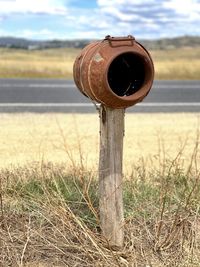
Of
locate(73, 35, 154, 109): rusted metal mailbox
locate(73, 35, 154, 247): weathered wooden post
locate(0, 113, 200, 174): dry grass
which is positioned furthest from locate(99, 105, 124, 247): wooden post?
locate(0, 113, 200, 174): dry grass

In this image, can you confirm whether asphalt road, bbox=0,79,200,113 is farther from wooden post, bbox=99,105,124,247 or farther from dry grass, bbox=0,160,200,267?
wooden post, bbox=99,105,124,247

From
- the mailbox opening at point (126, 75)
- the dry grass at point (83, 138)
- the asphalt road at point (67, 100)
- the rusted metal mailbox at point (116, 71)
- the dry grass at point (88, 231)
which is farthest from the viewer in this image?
the asphalt road at point (67, 100)

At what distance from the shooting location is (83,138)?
886 centimetres

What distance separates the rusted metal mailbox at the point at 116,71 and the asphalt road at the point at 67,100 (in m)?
8.93

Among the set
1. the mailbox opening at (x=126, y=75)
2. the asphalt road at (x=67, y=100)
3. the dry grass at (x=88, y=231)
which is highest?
the mailbox opening at (x=126, y=75)

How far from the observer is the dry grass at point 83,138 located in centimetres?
723

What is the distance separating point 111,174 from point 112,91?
1.89 ft

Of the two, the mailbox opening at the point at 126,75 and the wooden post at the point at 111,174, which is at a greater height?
the mailbox opening at the point at 126,75

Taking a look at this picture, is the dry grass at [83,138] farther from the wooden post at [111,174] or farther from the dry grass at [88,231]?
the wooden post at [111,174]

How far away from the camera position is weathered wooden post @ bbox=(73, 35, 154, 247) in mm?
3686

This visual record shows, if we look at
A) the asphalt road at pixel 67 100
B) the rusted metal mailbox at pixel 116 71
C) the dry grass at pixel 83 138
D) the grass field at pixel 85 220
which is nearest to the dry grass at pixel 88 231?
the grass field at pixel 85 220

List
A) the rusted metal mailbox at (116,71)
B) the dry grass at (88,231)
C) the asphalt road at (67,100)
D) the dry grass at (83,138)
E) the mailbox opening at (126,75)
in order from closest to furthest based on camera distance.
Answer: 1. the rusted metal mailbox at (116,71)
2. the mailbox opening at (126,75)
3. the dry grass at (88,231)
4. the dry grass at (83,138)
5. the asphalt road at (67,100)

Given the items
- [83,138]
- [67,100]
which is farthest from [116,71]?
[67,100]

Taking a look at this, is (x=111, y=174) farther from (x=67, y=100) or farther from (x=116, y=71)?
(x=67, y=100)
